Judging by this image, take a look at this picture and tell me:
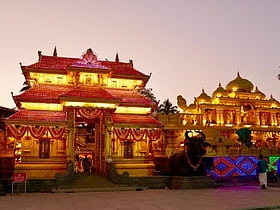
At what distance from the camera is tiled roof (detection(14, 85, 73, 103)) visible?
22141 millimetres

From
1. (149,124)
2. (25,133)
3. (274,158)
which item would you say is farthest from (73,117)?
(274,158)

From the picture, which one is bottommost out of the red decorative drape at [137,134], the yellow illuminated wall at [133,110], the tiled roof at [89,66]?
the red decorative drape at [137,134]

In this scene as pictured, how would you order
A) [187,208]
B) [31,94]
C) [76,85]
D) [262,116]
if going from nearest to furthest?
[187,208], [31,94], [76,85], [262,116]

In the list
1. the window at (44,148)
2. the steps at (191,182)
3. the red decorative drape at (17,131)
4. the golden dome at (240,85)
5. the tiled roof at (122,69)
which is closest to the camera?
the steps at (191,182)

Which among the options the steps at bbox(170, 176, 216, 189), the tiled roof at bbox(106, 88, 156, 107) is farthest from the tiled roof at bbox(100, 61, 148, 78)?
the steps at bbox(170, 176, 216, 189)

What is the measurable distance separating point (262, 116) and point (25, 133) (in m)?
31.3

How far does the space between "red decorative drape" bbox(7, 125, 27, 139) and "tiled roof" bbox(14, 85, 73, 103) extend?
2154 millimetres

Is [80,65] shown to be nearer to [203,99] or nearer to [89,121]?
[89,121]

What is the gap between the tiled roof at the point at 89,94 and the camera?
69.9ft

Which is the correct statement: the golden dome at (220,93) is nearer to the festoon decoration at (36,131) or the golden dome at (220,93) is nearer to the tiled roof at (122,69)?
the tiled roof at (122,69)

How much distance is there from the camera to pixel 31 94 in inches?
891

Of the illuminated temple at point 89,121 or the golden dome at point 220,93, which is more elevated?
the golden dome at point 220,93

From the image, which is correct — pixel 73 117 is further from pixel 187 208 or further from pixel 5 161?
pixel 187 208

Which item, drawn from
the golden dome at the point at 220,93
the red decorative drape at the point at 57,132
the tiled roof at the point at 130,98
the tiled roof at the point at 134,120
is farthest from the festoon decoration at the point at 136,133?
the golden dome at the point at 220,93
